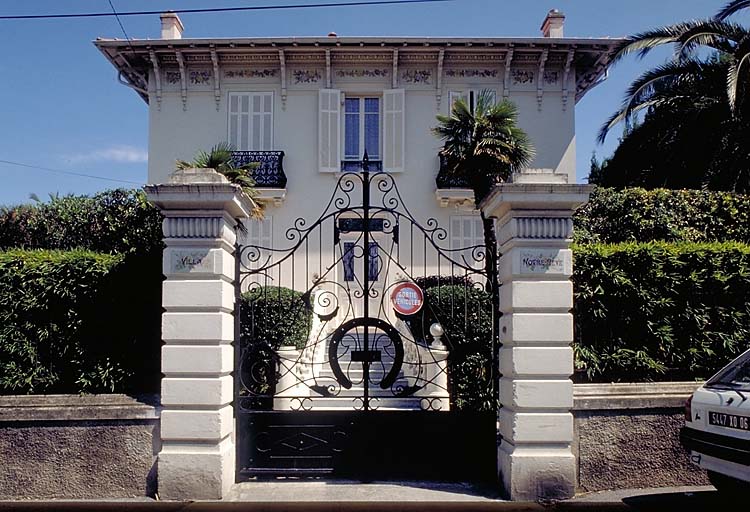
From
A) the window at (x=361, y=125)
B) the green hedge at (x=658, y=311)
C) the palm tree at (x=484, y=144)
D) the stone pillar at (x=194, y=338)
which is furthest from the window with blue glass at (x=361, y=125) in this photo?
the stone pillar at (x=194, y=338)

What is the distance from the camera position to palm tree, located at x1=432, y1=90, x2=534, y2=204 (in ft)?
38.0

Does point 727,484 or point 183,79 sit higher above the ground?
point 183,79

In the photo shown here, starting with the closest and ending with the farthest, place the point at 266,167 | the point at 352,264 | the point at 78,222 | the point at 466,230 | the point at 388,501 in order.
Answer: the point at 388,501, the point at 352,264, the point at 78,222, the point at 466,230, the point at 266,167

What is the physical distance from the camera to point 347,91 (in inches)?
Result: 717

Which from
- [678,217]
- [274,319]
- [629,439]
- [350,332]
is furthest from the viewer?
[678,217]

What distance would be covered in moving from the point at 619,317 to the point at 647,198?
20.8 ft

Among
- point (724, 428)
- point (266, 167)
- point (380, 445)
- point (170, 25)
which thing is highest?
point (170, 25)

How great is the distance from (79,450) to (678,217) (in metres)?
11.0

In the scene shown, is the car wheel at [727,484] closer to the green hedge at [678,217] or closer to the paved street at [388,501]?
the paved street at [388,501]

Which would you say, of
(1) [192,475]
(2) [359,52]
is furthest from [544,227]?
(2) [359,52]

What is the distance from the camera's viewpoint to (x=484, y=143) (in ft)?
37.8

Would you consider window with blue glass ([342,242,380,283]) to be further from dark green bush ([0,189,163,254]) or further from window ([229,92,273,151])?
window ([229,92,273,151])

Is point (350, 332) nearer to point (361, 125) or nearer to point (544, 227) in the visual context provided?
point (544, 227)

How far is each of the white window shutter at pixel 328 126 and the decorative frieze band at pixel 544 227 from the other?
11724 millimetres
